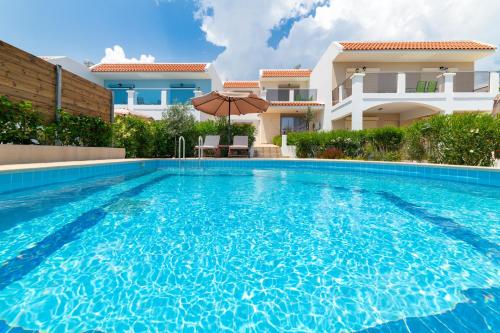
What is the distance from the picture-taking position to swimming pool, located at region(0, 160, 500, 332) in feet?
5.19

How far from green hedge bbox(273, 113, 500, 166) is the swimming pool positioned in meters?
4.28

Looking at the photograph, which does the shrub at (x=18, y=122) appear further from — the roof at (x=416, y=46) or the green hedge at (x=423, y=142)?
the roof at (x=416, y=46)

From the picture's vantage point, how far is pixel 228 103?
44.1ft

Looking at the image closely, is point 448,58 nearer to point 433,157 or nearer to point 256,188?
point 433,157

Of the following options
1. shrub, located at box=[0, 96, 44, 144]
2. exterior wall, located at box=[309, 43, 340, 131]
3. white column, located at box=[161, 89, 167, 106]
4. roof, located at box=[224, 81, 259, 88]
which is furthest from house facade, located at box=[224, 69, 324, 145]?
shrub, located at box=[0, 96, 44, 144]

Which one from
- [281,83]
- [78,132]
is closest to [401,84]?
[281,83]

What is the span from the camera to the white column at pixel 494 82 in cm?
1450

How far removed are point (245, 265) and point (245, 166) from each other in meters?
9.60

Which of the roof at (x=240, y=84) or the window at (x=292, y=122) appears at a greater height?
the roof at (x=240, y=84)

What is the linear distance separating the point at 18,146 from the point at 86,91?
14.8ft

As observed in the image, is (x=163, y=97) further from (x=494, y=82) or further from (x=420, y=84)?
(x=494, y=82)

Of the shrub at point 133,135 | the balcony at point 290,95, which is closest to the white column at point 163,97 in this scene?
the shrub at point 133,135

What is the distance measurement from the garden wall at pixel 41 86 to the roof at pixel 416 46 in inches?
590

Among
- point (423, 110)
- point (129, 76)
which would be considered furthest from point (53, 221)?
point (129, 76)
